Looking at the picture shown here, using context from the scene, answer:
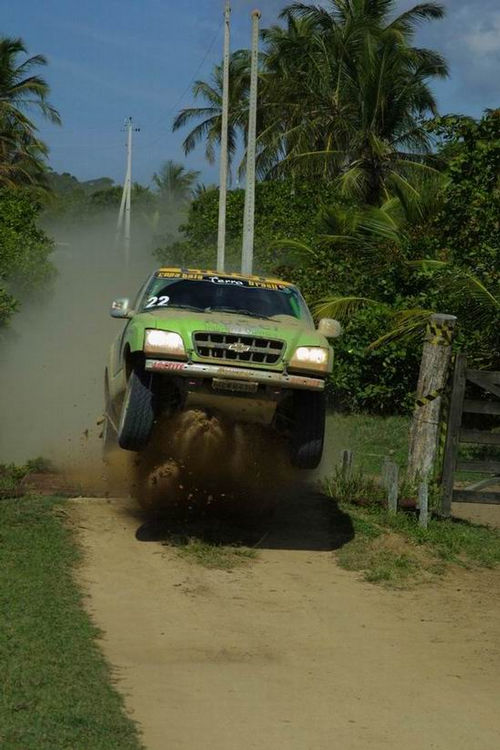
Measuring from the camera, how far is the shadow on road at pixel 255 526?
427 inches

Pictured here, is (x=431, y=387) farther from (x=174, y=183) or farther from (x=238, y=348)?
(x=174, y=183)

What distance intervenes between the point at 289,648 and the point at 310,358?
293cm

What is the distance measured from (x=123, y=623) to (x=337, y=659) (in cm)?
154

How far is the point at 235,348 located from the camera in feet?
31.5

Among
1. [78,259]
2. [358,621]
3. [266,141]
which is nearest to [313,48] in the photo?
[266,141]

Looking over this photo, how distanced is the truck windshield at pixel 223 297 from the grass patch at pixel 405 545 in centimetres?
222

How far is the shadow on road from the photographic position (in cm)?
1084

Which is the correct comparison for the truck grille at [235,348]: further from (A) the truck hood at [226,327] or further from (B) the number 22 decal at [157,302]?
(B) the number 22 decal at [157,302]

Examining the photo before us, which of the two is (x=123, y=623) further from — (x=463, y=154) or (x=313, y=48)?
(x=313, y=48)

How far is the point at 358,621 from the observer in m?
8.45

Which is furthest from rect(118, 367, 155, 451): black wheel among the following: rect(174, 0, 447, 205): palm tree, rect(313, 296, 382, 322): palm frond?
rect(174, 0, 447, 205): palm tree

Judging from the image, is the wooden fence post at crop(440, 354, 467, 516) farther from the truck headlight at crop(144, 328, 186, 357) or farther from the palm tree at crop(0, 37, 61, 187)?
the palm tree at crop(0, 37, 61, 187)

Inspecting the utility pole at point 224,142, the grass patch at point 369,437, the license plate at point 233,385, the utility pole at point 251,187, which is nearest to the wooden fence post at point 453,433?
the license plate at point 233,385

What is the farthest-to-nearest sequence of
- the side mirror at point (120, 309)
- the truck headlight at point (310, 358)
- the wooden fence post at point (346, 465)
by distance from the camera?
the wooden fence post at point (346, 465) → the side mirror at point (120, 309) → the truck headlight at point (310, 358)
